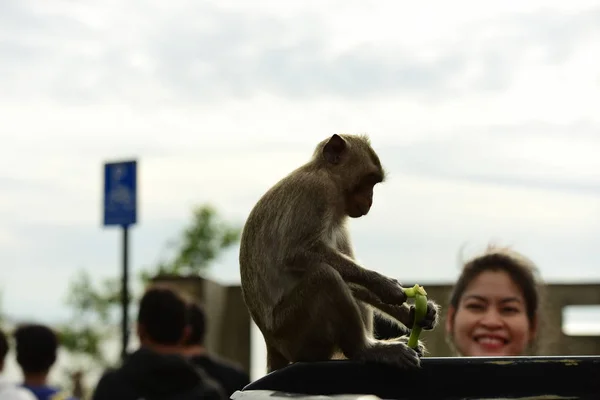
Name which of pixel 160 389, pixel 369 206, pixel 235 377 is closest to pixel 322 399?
pixel 369 206

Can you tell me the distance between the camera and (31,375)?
6.43m

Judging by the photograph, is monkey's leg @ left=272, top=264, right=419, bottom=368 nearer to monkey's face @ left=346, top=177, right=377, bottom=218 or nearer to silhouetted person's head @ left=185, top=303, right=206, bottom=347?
monkey's face @ left=346, top=177, right=377, bottom=218

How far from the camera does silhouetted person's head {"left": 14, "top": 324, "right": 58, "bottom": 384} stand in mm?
6441

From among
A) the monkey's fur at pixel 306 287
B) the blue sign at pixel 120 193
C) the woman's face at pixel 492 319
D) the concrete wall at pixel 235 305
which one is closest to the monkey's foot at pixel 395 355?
the monkey's fur at pixel 306 287

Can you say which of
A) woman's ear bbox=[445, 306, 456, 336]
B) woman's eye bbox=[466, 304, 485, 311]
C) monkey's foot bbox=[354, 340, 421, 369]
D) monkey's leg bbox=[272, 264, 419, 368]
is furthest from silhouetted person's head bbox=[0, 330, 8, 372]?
monkey's foot bbox=[354, 340, 421, 369]

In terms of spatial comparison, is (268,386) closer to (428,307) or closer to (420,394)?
(420,394)

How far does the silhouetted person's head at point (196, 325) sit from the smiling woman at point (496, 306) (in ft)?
11.2

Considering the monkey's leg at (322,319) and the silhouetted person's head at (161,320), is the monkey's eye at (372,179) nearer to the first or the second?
the monkey's leg at (322,319)

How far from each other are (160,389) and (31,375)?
1.25 metres

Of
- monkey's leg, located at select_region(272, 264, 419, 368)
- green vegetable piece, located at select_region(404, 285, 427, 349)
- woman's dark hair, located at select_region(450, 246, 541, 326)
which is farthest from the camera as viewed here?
woman's dark hair, located at select_region(450, 246, 541, 326)

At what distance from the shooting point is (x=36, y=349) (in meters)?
6.52

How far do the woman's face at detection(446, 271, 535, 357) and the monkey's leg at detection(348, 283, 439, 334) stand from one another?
1125 mm

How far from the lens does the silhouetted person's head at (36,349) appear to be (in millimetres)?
6441

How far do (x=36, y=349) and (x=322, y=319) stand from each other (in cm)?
432
